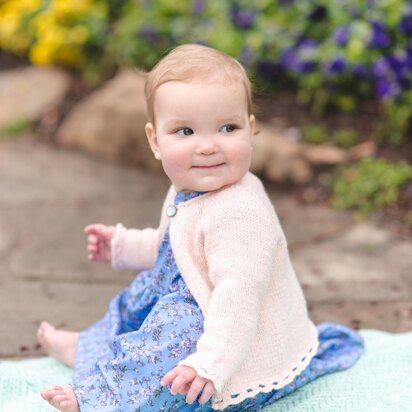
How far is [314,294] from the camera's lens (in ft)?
10.2

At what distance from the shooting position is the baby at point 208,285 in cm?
192

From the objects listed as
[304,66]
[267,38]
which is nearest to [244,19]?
[267,38]

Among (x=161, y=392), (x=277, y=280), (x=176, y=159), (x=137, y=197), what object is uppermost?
(x=176, y=159)

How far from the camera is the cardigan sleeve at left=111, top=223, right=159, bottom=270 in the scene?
243 cm

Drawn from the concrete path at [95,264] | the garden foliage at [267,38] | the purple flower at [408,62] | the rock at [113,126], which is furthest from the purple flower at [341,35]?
the rock at [113,126]

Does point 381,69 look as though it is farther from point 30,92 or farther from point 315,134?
point 30,92

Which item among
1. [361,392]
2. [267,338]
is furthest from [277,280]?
[361,392]

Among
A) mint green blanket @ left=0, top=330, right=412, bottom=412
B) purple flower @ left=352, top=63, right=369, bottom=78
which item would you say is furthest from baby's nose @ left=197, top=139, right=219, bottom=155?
purple flower @ left=352, top=63, right=369, bottom=78

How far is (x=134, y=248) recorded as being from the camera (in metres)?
2.45

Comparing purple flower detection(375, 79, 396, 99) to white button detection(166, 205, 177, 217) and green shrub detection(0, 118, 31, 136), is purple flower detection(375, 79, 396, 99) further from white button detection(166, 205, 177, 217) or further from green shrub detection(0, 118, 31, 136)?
white button detection(166, 205, 177, 217)

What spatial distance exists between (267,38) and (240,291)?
3.12 meters

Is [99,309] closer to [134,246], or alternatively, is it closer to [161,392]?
[134,246]

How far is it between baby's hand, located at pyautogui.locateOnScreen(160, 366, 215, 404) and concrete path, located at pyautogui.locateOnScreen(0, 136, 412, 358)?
101 cm

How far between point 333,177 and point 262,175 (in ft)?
1.16
